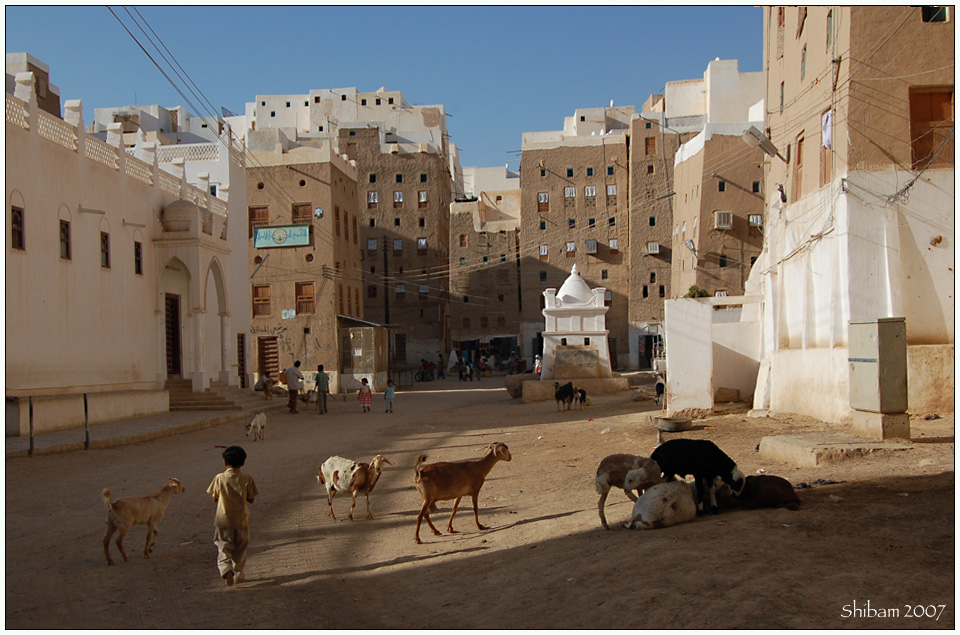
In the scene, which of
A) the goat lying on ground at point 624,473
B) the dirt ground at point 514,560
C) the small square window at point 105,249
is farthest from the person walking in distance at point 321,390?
the goat lying on ground at point 624,473

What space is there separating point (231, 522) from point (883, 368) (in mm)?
8570

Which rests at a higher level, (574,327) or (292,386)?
(574,327)

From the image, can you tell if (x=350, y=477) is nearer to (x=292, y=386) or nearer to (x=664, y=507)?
(x=664, y=507)

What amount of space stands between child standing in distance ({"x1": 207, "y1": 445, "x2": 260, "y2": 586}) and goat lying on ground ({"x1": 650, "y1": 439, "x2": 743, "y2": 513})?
394 cm

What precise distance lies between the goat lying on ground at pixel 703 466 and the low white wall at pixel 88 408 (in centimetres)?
1248

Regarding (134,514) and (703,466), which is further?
(703,466)

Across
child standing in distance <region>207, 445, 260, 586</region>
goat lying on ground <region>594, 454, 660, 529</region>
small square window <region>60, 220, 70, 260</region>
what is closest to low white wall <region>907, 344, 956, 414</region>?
goat lying on ground <region>594, 454, 660, 529</region>

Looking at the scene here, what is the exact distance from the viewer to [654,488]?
23.2 feet

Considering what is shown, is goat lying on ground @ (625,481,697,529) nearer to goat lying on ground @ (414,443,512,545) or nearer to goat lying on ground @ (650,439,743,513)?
goat lying on ground @ (650,439,743,513)

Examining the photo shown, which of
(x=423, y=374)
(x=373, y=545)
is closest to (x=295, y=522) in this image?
(x=373, y=545)

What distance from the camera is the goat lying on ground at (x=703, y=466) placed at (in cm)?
724

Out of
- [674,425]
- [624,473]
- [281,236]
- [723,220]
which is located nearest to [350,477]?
[624,473]

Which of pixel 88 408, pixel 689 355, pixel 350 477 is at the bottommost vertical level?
pixel 350 477

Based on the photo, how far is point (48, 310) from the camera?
692 inches
